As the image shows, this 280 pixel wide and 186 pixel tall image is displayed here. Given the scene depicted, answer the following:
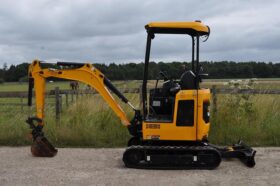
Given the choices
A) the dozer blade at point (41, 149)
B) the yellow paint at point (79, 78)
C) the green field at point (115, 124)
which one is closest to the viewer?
the yellow paint at point (79, 78)

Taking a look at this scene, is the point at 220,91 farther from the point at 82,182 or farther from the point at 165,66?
the point at 82,182

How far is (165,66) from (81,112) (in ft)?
13.5

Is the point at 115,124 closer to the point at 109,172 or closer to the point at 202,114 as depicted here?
the point at 109,172

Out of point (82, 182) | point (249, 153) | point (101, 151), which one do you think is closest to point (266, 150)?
point (249, 153)

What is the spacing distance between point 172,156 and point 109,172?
4.06ft

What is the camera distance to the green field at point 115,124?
431 inches

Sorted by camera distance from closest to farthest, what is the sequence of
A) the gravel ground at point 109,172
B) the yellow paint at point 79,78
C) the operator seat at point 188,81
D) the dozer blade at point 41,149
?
the gravel ground at point 109,172 < the operator seat at point 188,81 < the yellow paint at point 79,78 < the dozer blade at point 41,149

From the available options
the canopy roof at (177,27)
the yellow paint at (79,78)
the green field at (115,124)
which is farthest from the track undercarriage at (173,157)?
the green field at (115,124)

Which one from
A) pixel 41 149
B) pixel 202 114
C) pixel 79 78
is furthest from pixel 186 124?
pixel 41 149

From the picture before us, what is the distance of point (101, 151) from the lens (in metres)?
10.0

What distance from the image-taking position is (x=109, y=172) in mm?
7984

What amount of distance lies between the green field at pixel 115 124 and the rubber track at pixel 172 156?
97.9 inches

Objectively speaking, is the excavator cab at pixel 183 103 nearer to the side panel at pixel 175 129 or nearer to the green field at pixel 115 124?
the side panel at pixel 175 129

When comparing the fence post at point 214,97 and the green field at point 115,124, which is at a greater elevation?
the fence post at point 214,97
